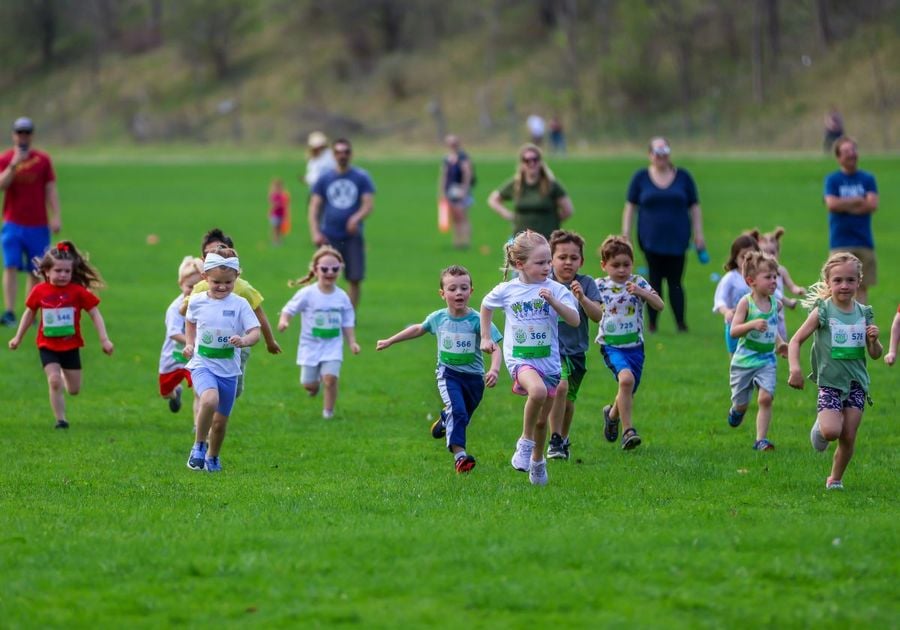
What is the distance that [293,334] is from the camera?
18.4 meters

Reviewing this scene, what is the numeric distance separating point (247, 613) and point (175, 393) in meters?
6.44

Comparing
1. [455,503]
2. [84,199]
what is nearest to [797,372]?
[455,503]

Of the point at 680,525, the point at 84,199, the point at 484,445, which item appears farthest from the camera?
the point at 84,199

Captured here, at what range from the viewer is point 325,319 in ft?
41.9

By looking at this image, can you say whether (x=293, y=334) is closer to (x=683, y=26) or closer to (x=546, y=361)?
(x=546, y=361)

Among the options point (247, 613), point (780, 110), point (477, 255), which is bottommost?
point (247, 613)

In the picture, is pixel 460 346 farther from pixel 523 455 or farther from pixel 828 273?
pixel 828 273

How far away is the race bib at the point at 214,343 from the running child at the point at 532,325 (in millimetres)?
1816

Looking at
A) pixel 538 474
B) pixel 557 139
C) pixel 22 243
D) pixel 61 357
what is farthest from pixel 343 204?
pixel 557 139

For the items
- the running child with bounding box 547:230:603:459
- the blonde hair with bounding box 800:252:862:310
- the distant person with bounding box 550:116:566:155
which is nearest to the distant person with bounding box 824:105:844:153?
the distant person with bounding box 550:116:566:155

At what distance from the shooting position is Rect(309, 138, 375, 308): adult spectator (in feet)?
57.9

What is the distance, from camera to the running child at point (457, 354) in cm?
1010

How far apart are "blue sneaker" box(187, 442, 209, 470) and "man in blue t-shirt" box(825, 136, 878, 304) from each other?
27.1ft

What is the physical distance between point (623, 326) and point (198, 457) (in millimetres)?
3294
